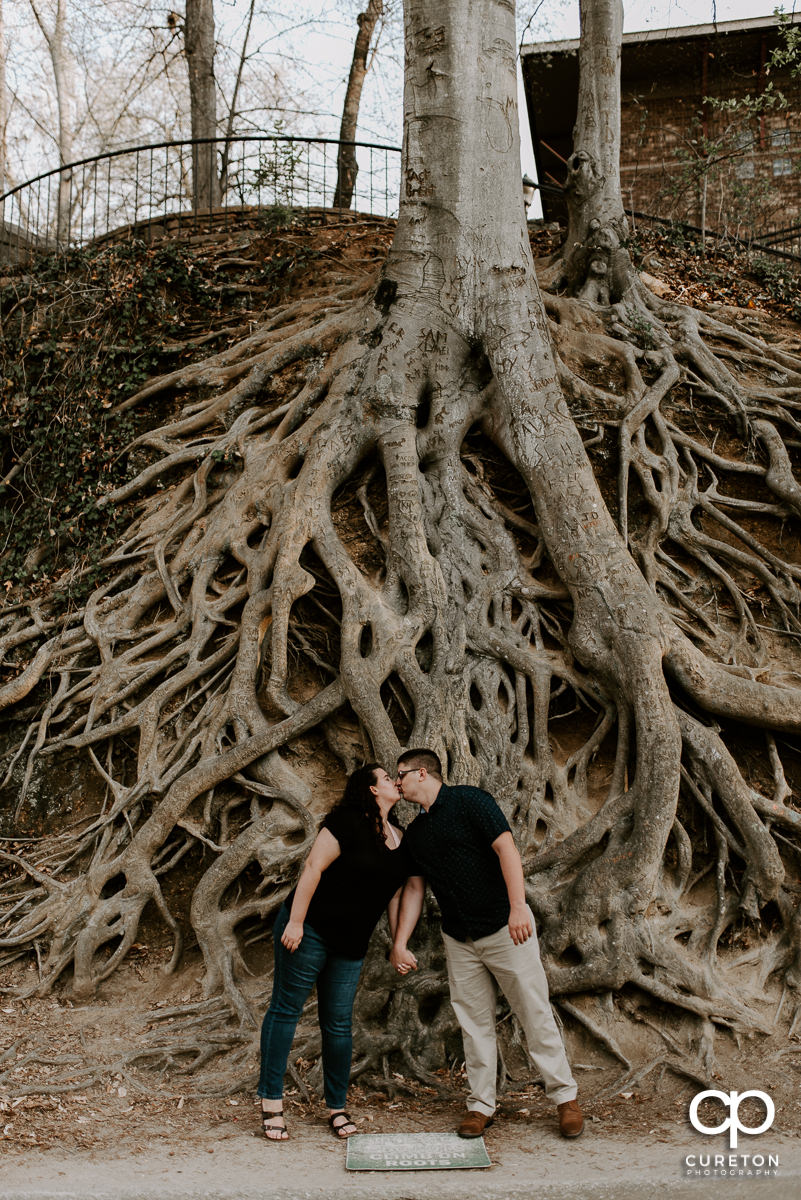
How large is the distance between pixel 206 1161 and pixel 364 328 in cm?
570

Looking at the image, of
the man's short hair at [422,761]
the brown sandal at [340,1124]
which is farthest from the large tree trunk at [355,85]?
the brown sandal at [340,1124]

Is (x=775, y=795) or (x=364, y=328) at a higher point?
(x=364, y=328)

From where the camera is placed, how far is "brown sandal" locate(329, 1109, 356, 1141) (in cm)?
462

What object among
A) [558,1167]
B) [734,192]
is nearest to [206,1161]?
[558,1167]

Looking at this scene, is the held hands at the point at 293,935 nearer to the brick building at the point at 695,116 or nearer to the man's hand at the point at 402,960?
the man's hand at the point at 402,960

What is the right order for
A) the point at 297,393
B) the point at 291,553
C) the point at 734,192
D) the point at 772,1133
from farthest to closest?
the point at 734,192
the point at 297,393
the point at 291,553
the point at 772,1133

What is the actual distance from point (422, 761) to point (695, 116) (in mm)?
16712

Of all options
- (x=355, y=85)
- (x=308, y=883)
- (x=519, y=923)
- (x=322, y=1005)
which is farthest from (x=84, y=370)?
(x=355, y=85)

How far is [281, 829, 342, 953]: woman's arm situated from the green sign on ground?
2.84ft

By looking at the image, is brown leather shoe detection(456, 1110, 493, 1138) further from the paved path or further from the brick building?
the brick building

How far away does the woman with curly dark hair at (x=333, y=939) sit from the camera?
15.2 ft

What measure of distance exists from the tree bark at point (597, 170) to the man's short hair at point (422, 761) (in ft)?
19.6

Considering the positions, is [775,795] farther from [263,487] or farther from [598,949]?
[263,487]

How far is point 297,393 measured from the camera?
8750 mm
